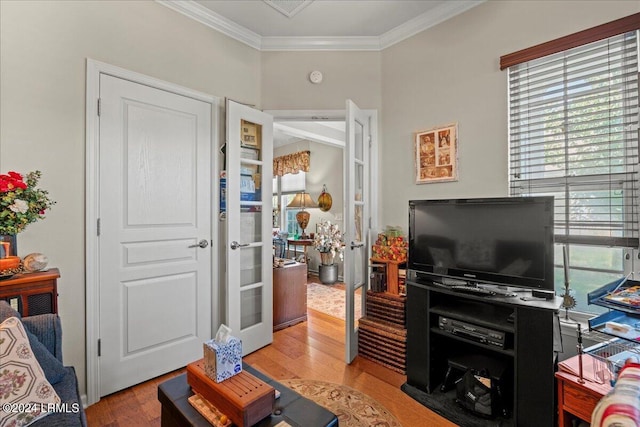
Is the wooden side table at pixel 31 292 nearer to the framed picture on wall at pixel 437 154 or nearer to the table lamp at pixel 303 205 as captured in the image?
the framed picture on wall at pixel 437 154

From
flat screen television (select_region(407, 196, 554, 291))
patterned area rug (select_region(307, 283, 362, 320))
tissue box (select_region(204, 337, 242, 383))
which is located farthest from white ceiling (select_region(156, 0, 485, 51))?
patterned area rug (select_region(307, 283, 362, 320))

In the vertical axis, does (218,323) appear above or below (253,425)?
below

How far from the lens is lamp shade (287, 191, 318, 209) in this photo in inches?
229

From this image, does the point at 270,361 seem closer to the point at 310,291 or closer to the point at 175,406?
the point at 175,406

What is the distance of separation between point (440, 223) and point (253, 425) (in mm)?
1630

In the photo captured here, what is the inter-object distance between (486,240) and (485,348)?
0.66 m

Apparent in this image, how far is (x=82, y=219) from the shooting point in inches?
79.0

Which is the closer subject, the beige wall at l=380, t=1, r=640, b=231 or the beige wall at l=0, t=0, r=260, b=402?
the beige wall at l=0, t=0, r=260, b=402

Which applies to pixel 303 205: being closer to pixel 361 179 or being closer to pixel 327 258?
pixel 327 258

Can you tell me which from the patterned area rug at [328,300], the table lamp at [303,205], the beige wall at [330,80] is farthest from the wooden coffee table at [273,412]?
the table lamp at [303,205]

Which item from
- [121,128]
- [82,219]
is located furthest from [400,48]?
[82,219]

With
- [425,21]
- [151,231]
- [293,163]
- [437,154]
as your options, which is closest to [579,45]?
[437,154]

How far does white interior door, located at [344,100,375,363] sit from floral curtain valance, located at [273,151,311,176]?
3193 millimetres

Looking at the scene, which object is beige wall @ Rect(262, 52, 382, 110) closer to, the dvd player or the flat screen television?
the flat screen television
